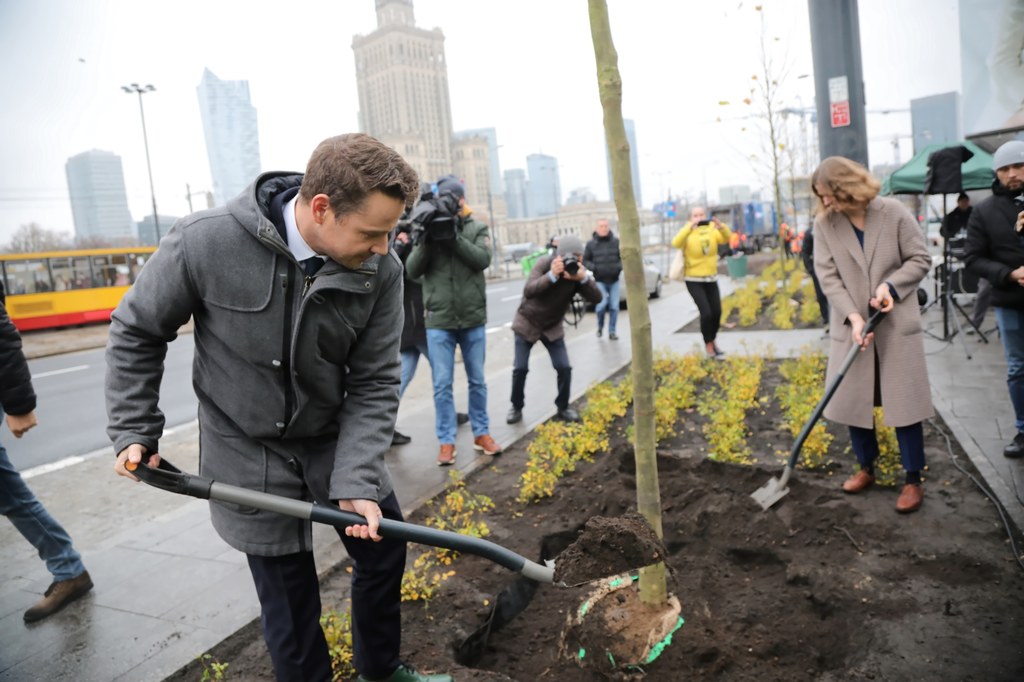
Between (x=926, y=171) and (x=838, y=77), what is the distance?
1.68 meters

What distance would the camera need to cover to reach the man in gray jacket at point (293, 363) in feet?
6.58

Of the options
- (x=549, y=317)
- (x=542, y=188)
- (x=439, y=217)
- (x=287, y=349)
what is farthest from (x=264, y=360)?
(x=542, y=188)

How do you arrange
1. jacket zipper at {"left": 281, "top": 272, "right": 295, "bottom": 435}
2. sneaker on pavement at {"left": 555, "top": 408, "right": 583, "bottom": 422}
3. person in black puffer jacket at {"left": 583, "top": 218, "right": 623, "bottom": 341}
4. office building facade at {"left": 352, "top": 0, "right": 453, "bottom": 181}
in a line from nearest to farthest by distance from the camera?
jacket zipper at {"left": 281, "top": 272, "right": 295, "bottom": 435}
sneaker on pavement at {"left": 555, "top": 408, "right": 583, "bottom": 422}
office building facade at {"left": 352, "top": 0, "right": 453, "bottom": 181}
person in black puffer jacket at {"left": 583, "top": 218, "right": 623, "bottom": 341}

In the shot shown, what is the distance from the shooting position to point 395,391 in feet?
7.97

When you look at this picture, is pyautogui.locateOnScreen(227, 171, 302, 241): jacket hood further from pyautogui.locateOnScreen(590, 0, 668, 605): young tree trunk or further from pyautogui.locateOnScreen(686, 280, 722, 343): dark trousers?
pyautogui.locateOnScreen(686, 280, 722, 343): dark trousers

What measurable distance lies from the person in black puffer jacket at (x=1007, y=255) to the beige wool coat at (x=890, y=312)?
84cm

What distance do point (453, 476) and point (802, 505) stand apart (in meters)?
2.11

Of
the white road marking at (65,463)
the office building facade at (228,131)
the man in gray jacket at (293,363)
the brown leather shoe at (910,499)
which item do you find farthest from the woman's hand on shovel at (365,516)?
the office building facade at (228,131)

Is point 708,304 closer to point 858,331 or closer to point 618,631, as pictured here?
point 858,331

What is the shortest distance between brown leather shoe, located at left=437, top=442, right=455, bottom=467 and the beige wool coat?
8.76 ft

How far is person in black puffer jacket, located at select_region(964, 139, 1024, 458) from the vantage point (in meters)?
4.17

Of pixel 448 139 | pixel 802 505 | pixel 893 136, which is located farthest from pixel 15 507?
pixel 448 139

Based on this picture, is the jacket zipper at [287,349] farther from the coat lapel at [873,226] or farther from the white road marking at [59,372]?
the white road marking at [59,372]

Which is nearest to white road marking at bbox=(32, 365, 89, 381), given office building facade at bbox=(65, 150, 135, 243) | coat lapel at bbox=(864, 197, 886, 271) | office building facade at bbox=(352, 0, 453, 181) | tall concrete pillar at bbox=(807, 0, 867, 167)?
office building facade at bbox=(352, 0, 453, 181)
